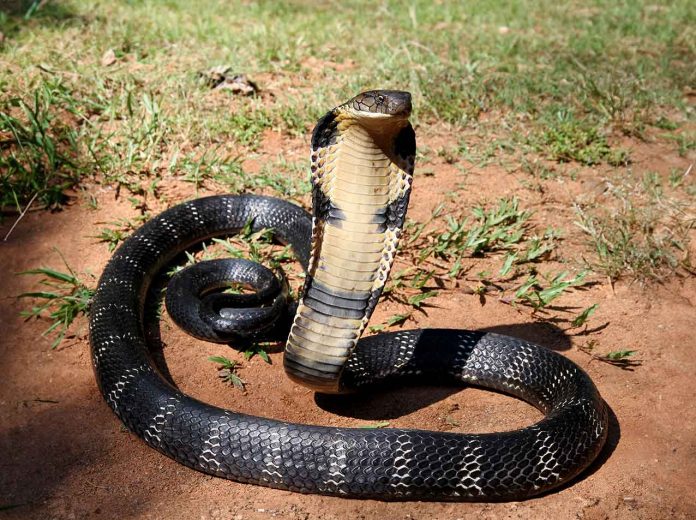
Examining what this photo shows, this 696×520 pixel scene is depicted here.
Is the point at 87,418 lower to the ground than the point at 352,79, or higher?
lower

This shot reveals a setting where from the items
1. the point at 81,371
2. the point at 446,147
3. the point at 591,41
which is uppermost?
the point at 591,41

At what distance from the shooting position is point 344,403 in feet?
14.9

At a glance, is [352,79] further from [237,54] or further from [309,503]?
[309,503]

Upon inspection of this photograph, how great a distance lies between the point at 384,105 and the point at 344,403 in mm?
1870

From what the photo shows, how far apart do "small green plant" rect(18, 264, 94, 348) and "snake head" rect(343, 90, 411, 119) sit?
2.65 metres

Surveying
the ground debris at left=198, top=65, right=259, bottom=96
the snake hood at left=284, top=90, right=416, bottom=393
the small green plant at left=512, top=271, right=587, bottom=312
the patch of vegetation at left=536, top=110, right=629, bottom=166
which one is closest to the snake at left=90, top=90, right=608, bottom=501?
the snake hood at left=284, top=90, right=416, bottom=393

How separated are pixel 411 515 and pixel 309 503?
0.49 metres

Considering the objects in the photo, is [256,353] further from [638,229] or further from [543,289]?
[638,229]

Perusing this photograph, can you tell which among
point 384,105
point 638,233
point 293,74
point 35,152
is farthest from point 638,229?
point 35,152

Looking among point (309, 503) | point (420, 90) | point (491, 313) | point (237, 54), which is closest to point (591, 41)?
point (420, 90)

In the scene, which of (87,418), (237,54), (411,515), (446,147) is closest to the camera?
(411,515)

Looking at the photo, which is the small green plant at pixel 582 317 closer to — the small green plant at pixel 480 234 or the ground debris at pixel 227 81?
the small green plant at pixel 480 234

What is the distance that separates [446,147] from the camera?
677 cm

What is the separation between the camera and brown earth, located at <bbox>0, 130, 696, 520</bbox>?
12.2 feet
